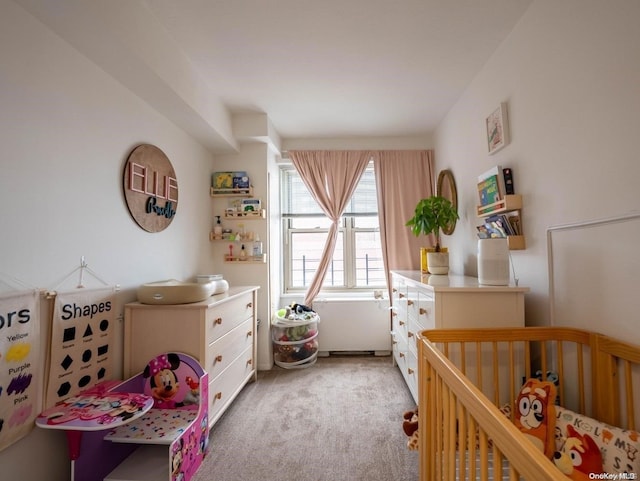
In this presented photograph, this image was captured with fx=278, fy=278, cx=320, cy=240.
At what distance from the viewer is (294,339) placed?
2881mm

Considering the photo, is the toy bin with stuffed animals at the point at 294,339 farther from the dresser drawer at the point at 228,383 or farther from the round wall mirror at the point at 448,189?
the round wall mirror at the point at 448,189

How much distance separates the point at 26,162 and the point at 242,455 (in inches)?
74.0

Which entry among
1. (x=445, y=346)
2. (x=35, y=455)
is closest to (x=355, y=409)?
(x=445, y=346)

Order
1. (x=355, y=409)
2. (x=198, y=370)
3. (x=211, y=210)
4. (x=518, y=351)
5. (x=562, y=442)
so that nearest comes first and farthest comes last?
(x=562, y=442)
(x=518, y=351)
(x=198, y=370)
(x=355, y=409)
(x=211, y=210)

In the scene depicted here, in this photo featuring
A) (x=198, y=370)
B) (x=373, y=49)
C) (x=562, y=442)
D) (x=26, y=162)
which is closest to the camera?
(x=562, y=442)

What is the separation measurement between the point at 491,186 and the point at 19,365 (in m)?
2.66

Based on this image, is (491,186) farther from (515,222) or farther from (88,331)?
(88,331)

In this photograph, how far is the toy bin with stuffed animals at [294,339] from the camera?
2.87m

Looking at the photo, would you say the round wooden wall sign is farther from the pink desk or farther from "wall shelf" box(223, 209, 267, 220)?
the pink desk

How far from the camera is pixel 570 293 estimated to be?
53.0 inches

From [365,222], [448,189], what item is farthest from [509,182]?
[365,222]

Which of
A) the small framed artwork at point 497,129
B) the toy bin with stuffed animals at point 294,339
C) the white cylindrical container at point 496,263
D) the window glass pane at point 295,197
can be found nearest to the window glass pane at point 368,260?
the window glass pane at point 295,197

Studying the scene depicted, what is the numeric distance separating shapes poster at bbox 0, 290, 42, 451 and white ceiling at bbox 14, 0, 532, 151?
1.27m

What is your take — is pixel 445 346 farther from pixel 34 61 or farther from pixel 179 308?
pixel 34 61
